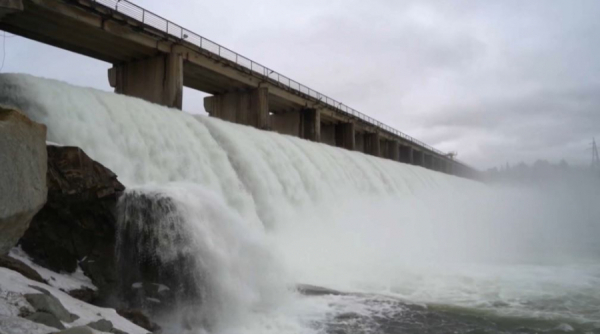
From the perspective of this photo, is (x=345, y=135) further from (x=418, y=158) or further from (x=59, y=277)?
(x=59, y=277)

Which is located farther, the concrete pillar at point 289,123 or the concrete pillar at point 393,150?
the concrete pillar at point 393,150

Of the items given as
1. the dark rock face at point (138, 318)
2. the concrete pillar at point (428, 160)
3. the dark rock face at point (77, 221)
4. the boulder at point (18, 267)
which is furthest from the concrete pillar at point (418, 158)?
the boulder at point (18, 267)

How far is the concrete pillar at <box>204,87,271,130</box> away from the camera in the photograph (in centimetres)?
2153

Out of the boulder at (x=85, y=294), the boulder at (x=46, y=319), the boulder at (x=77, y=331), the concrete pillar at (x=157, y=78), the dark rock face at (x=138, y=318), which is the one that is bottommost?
the dark rock face at (x=138, y=318)

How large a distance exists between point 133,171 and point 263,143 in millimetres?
6293

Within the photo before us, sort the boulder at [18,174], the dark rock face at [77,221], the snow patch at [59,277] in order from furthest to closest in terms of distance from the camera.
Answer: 1. the dark rock face at [77,221]
2. the snow patch at [59,277]
3. the boulder at [18,174]

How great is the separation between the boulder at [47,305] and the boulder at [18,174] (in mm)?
1120

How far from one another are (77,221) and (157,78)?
1149 centimetres

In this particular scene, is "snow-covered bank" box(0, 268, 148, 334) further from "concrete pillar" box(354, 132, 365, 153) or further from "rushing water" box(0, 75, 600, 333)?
"concrete pillar" box(354, 132, 365, 153)

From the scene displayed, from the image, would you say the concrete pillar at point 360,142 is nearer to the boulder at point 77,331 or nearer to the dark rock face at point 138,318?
the dark rock face at point 138,318

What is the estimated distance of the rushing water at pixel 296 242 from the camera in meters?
6.89

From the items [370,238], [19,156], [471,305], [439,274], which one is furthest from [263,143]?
[19,156]

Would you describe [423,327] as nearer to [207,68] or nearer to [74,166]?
[74,166]

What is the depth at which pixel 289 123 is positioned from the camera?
28.3 m
